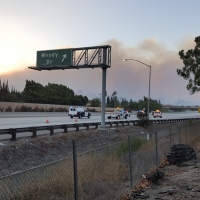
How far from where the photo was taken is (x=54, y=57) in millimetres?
29234

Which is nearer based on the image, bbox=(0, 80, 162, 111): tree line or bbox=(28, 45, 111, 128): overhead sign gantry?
bbox=(28, 45, 111, 128): overhead sign gantry

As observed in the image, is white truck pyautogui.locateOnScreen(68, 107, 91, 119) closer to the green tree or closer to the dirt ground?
the green tree

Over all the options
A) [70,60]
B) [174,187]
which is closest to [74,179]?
[174,187]

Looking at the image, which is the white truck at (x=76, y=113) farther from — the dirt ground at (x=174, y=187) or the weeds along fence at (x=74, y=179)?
the weeds along fence at (x=74, y=179)

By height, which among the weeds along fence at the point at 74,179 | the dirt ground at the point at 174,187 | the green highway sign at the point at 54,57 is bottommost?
the dirt ground at the point at 174,187

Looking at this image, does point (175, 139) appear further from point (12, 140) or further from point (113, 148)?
point (12, 140)

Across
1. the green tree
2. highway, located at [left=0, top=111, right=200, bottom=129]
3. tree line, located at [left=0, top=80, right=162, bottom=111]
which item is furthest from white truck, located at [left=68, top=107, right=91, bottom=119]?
tree line, located at [left=0, top=80, right=162, bottom=111]

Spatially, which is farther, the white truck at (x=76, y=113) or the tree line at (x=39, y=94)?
the tree line at (x=39, y=94)

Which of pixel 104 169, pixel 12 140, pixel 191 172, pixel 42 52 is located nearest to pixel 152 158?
pixel 191 172

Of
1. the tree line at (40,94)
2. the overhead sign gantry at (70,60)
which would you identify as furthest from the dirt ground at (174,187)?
the tree line at (40,94)

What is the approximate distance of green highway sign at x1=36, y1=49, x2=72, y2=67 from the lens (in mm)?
28281

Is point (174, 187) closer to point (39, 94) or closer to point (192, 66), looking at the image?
point (192, 66)

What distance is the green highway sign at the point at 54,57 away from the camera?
2828cm

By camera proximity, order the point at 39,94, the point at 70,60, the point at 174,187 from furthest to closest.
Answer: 1. the point at 39,94
2. the point at 70,60
3. the point at 174,187
